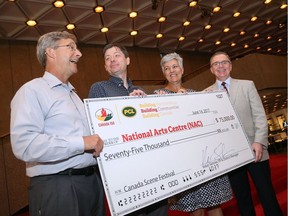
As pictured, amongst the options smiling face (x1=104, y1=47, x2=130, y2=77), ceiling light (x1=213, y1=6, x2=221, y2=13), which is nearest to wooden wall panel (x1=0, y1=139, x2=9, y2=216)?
smiling face (x1=104, y1=47, x2=130, y2=77)

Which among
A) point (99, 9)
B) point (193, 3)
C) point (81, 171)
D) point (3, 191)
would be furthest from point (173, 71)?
point (193, 3)

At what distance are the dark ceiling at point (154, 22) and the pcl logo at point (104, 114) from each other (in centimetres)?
653

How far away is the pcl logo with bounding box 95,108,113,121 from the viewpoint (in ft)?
4.61

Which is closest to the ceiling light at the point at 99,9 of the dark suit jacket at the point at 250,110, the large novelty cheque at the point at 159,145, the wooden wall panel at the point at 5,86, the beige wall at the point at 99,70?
the beige wall at the point at 99,70

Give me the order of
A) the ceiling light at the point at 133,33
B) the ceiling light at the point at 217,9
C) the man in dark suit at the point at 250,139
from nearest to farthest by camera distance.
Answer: the man in dark suit at the point at 250,139 < the ceiling light at the point at 217,9 < the ceiling light at the point at 133,33

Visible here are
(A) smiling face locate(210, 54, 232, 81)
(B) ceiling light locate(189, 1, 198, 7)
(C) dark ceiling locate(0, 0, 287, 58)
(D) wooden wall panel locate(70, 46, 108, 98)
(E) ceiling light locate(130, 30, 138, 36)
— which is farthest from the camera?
(E) ceiling light locate(130, 30, 138, 36)

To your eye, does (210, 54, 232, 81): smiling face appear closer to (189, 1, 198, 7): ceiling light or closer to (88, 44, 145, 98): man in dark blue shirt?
(88, 44, 145, 98): man in dark blue shirt

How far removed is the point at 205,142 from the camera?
1.77 m

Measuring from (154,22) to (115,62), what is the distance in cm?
784

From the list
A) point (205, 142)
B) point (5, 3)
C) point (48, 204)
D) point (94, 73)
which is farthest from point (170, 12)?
point (48, 204)

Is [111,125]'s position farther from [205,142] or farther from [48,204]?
[205,142]

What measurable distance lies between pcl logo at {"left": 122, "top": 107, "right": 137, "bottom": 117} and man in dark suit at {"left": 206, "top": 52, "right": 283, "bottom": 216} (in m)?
1.18

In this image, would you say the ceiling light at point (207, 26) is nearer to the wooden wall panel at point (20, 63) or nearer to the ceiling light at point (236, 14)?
the ceiling light at point (236, 14)

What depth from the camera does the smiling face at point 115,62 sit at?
6.57ft
